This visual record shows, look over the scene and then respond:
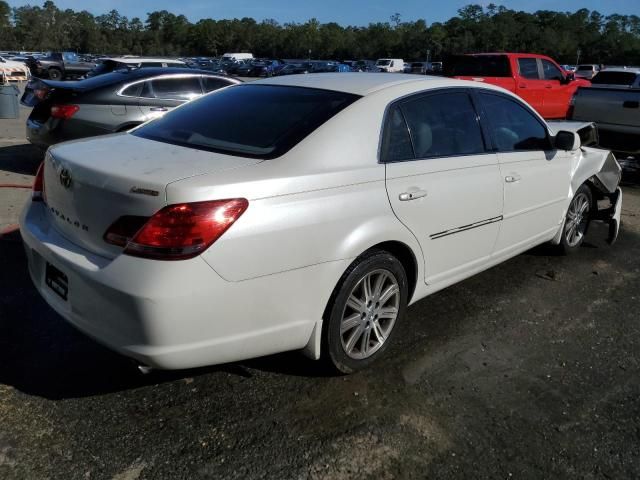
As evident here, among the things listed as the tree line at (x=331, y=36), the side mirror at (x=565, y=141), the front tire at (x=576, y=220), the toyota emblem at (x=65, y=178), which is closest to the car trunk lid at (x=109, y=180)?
the toyota emblem at (x=65, y=178)

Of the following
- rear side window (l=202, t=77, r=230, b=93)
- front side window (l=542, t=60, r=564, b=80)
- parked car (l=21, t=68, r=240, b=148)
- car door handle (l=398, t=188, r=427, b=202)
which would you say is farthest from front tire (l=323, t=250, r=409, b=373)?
front side window (l=542, t=60, r=564, b=80)

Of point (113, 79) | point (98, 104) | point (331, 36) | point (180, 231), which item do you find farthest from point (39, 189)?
point (331, 36)

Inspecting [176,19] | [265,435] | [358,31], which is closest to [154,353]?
[265,435]

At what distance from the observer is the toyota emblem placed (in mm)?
2750

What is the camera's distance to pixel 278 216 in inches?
100

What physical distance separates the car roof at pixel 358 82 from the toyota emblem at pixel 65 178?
1.51m

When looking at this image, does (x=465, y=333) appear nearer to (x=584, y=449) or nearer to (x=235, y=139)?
(x=584, y=449)

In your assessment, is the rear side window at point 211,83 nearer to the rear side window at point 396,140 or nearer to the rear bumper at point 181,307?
the rear side window at point 396,140

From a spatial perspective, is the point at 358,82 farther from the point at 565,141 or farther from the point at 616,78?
the point at 616,78

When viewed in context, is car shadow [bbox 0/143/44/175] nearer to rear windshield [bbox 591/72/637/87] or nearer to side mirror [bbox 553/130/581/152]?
side mirror [bbox 553/130/581/152]

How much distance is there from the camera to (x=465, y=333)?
3.73 meters

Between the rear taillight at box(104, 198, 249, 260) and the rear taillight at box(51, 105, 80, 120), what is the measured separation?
538 cm

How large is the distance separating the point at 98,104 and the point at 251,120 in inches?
185

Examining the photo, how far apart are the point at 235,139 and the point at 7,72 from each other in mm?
34131
